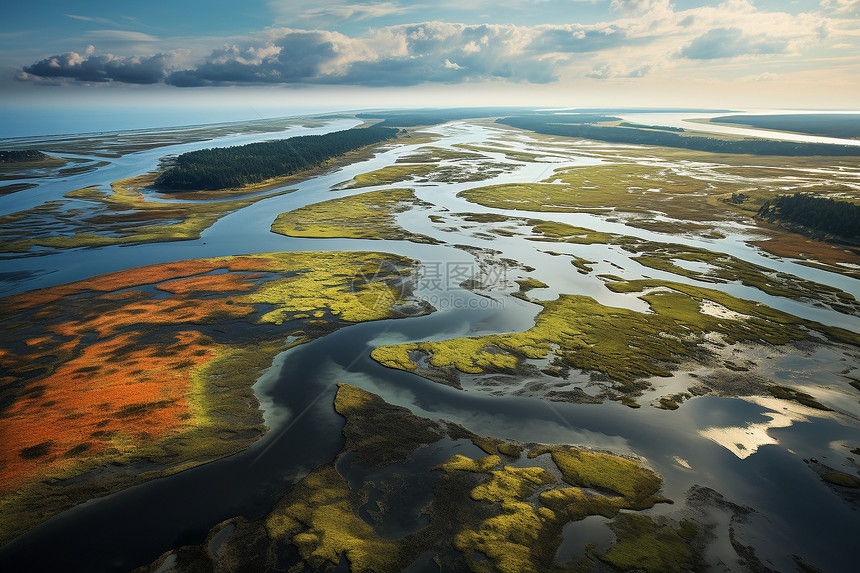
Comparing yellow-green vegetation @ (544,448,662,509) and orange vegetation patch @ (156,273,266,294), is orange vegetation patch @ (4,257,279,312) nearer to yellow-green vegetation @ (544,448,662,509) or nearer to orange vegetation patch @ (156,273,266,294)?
orange vegetation patch @ (156,273,266,294)

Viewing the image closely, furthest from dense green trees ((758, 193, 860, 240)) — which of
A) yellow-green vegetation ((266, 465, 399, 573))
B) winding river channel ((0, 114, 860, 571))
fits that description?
yellow-green vegetation ((266, 465, 399, 573))

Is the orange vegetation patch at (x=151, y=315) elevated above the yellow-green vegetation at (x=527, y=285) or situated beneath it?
situated beneath

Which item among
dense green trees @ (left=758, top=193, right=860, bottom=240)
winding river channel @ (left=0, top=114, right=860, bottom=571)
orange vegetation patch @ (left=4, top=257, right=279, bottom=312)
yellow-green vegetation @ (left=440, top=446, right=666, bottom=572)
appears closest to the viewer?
yellow-green vegetation @ (left=440, top=446, right=666, bottom=572)

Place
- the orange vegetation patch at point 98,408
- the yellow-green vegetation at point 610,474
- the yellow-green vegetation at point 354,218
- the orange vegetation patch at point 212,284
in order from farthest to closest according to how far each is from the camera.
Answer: the yellow-green vegetation at point 354,218, the orange vegetation patch at point 212,284, the orange vegetation patch at point 98,408, the yellow-green vegetation at point 610,474

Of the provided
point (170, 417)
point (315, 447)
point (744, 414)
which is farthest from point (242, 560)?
point (744, 414)

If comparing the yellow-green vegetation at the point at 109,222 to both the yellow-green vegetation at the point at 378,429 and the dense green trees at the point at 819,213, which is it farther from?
the dense green trees at the point at 819,213

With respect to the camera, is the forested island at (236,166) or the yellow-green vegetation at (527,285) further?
the forested island at (236,166)

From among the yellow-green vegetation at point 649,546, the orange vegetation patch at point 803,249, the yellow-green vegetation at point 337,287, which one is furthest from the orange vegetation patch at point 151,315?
the orange vegetation patch at point 803,249

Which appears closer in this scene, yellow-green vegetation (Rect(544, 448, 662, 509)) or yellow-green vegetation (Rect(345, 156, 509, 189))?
yellow-green vegetation (Rect(544, 448, 662, 509))
